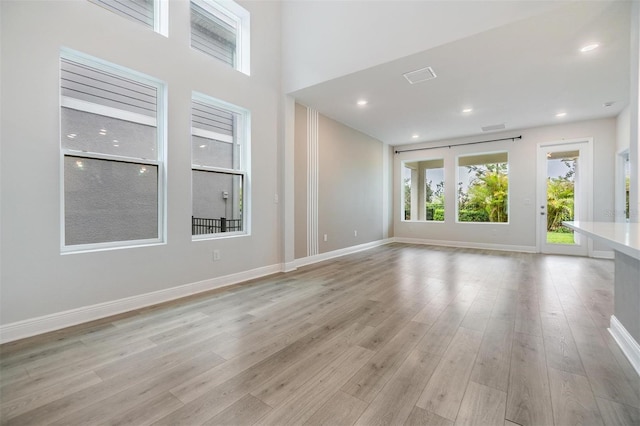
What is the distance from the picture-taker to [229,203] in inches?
149

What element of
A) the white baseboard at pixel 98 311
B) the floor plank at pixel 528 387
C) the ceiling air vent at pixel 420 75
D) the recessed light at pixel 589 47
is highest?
the ceiling air vent at pixel 420 75

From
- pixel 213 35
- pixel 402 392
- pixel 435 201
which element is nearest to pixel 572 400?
pixel 402 392

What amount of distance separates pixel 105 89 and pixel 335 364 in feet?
10.6

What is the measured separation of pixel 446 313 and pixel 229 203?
291cm

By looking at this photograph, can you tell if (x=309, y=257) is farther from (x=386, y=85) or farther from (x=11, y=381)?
(x=11, y=381)

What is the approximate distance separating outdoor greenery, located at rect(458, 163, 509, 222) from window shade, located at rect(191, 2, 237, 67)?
19.6ft

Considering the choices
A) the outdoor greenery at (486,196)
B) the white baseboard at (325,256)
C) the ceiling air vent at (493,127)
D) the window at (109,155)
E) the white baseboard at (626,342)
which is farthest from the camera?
the outdoor greenery at (486,196)

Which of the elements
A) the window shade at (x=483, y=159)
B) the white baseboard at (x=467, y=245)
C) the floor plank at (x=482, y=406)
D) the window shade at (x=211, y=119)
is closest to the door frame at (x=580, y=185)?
the white baseboard at (x=467, y=245)

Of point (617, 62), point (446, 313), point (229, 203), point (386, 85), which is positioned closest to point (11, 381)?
point (229, 203)

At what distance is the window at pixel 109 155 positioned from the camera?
97.3 inches

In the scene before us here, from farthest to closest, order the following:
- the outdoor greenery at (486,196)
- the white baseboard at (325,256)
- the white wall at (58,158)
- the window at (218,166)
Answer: the outdoor greenery at (486,196), the white baseboard at (325,256), the window at (218,166), the white wall at (58,158)

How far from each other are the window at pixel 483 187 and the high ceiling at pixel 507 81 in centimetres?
99

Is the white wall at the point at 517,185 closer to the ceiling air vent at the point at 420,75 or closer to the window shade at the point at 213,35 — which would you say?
the ceiling air vent at the point at 420,75

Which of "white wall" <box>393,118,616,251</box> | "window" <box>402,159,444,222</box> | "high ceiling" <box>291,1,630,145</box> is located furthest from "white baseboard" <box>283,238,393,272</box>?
"high ceiling" <box>291,1,630,145</box>
